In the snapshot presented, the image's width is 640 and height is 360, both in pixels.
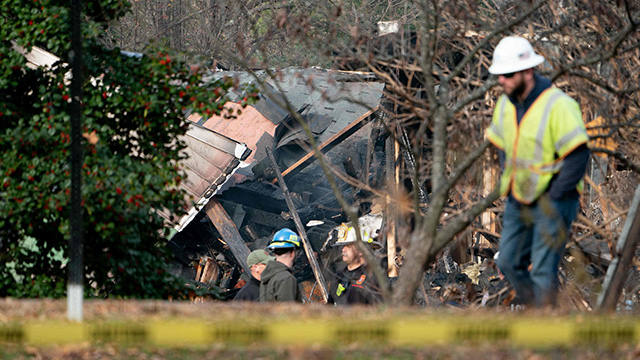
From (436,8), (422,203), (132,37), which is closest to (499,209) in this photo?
(436,8)

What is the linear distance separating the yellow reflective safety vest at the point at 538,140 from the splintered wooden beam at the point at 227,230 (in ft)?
30.4

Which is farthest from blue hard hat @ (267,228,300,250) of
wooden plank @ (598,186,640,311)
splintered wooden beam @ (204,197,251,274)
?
splintered wooden beam @ (204,197,251,274)

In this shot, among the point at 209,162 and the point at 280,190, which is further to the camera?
the point at 280,190

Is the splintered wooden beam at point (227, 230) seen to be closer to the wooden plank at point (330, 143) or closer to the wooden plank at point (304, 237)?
the wooden plank at point (304, 237)

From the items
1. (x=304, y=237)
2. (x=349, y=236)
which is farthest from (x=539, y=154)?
(x=304, y=237)

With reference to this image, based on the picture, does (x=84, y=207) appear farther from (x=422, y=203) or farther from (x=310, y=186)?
(x=310, y=186)

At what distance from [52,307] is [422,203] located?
917 centimetres

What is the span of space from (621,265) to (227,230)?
31.4 ft

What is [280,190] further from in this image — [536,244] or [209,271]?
[536,244]

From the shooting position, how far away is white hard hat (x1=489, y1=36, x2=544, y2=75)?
4.39 m

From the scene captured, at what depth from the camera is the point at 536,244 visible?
14.9 feet

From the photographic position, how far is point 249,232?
14898 millimetres

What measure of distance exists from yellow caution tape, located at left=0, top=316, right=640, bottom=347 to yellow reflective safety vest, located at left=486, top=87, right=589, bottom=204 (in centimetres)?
110

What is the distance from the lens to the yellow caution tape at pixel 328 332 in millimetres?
3547
